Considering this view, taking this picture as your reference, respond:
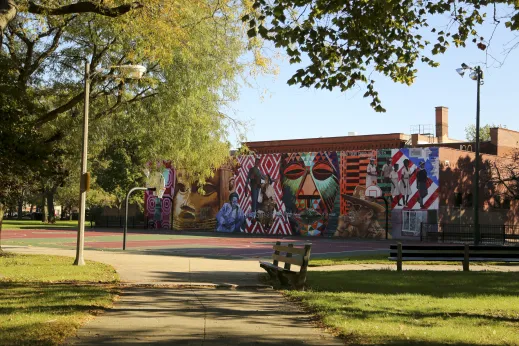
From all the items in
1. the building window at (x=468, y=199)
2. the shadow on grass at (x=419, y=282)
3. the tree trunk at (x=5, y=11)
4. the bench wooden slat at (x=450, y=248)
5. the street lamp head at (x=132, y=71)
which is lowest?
the shadow on grass at (x=419, y=282)

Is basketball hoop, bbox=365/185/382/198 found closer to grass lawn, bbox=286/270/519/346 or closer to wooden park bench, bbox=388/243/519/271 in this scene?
wooden park bench, bbox=388/243/519/271

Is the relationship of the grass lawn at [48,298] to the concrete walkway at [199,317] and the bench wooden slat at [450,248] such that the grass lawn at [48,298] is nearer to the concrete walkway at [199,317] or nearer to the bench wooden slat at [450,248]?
the concrete walkway at [199,317]

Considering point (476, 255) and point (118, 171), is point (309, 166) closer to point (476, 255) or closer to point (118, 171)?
point (118, 171)

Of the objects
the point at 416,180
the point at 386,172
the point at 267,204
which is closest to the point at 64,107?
the point at 416,180

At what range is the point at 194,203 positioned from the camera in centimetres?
6381

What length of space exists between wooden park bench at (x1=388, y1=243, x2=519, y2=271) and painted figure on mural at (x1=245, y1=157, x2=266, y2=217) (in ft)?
128

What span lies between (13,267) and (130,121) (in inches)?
279

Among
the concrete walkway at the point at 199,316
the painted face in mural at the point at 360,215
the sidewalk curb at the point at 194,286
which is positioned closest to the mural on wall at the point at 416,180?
the painted face in mural at the point at 360,215

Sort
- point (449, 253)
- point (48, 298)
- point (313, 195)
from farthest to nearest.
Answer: point (313, 195) → point (449, 253) → point (48, 298)

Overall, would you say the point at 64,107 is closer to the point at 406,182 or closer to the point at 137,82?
the point at 137,82

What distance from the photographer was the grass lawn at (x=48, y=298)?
25.1ft

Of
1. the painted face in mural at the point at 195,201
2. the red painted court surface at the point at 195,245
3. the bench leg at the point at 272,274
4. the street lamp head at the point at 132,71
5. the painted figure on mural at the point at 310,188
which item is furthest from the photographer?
the painted face in mural at the point at 195,201

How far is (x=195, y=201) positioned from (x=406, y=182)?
2256 cm

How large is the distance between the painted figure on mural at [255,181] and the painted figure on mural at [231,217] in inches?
60.9
